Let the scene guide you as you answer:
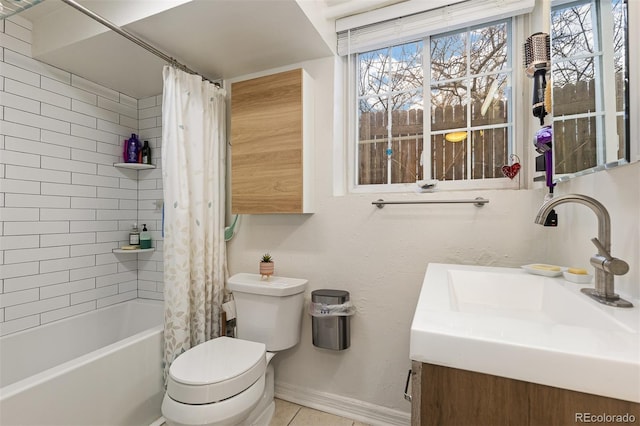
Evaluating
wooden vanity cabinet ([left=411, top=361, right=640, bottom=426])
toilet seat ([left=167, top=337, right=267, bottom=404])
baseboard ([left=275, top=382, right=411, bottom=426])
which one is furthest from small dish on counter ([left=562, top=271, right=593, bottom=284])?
toilet seat ([left=167, top=337, right=267, bottom=404])

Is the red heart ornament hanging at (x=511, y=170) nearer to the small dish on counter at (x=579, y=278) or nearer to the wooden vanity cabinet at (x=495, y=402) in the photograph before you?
the small dish on counter at (x=579, y=278)

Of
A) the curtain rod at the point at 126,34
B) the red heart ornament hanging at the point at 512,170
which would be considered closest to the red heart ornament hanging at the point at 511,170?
the red heart ornament hanging at the point at 512,170

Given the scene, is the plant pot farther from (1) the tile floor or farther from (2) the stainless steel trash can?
(1) the tile floor

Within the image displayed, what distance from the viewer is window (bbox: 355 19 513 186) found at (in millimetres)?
1624

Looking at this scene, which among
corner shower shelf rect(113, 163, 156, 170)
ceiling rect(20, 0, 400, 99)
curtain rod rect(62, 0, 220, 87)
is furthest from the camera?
corner shower shelf rect(113, 163, 156, 170)

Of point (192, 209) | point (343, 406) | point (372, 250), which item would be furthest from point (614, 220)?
point (192, 209)

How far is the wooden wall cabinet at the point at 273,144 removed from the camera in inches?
67.9

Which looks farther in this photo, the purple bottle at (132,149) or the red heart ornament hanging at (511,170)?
the purple bottle at (132,149)

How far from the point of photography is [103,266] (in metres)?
2.19

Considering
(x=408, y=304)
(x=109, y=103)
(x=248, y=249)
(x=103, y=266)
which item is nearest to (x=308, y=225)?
(x=248, y=249)

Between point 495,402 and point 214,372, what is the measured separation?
1.20 m

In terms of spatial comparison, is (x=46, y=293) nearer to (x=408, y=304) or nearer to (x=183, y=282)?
(x=183, y=282)

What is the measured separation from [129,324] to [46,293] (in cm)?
63

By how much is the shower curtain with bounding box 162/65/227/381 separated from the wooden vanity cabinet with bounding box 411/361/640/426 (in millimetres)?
1555
